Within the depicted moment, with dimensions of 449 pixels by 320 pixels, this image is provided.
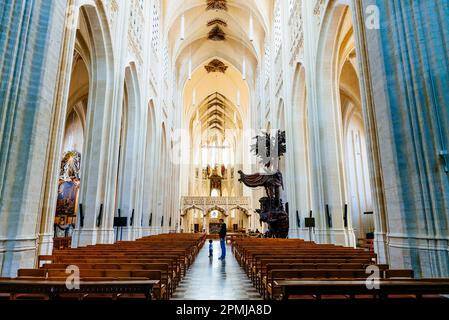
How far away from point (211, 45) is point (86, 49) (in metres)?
16.9

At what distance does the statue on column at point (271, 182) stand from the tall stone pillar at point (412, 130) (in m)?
Answer: 8.75

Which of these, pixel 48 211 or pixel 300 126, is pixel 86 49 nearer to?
pixel 48 211

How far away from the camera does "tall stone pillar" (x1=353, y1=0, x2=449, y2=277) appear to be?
466 centimetres

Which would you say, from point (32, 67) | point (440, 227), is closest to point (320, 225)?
point (440, 227)

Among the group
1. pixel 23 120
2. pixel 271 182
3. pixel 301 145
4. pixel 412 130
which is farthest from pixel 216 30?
pixel 412 130

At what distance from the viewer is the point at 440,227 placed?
452 centimetres

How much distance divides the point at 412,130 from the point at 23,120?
277 inches

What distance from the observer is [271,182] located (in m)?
14.6

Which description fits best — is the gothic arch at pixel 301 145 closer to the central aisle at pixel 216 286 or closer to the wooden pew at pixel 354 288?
the central aisle at pixel 216 286

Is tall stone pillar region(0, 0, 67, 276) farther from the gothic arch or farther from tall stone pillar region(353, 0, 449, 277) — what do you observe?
the gothic arch

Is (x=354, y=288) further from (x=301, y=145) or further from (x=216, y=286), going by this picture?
(x=301, y=145)

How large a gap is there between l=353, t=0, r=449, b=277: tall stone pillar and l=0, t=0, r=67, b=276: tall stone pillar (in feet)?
21.7

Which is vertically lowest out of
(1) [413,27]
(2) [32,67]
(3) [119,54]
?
(2) [32,67]

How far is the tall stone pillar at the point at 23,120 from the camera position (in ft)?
16.2
